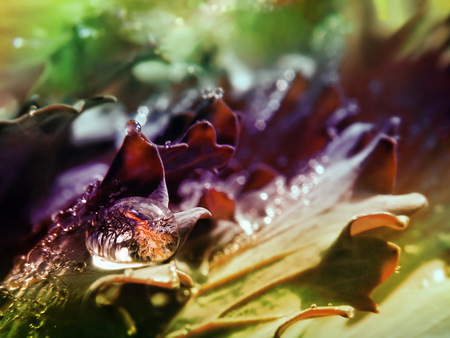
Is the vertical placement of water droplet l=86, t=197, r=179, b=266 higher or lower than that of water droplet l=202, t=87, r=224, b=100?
lower

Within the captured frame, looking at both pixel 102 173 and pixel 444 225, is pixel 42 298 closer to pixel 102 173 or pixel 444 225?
pixel 102 173

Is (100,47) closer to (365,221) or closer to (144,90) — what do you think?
(144,90)

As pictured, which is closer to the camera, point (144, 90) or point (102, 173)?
point (102, 173)

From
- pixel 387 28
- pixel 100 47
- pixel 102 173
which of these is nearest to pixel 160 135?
pixel 102 173

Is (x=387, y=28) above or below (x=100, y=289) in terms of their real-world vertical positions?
above

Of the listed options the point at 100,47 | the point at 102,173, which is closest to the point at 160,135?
the point at 102,173

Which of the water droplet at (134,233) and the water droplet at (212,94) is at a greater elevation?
the water droplet at (212,94)

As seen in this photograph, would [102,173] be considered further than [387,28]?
No

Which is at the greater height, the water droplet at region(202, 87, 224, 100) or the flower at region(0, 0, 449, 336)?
the water droplet at region(202, 87, 224, 100)

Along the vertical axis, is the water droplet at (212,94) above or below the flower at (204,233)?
above
